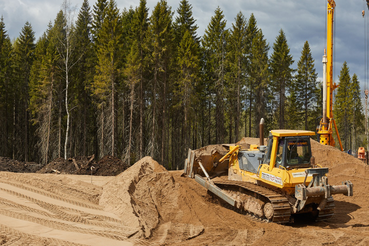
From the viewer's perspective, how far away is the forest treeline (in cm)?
2852

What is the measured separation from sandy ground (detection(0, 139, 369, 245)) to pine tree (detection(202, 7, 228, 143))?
2182 cm

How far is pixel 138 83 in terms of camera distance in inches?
1145

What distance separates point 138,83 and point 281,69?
20975 millimetres

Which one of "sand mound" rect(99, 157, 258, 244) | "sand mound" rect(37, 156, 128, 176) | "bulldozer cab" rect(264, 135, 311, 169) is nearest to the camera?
"sand mound" rect(99, 157, 258, 244)

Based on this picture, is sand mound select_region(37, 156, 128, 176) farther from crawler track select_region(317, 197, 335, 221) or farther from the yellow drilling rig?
crawler track select_region(317, 197, 335, 221)

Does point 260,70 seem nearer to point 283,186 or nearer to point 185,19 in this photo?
point 185,19

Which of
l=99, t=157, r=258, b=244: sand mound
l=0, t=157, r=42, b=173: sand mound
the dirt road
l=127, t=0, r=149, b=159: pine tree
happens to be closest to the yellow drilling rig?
l=99, t=157, r=258, b=244: sand mound

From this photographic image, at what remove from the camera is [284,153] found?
9.32 m

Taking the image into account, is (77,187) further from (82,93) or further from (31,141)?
(31,141)

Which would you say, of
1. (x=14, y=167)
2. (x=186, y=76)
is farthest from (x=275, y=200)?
(x=186, y=76)

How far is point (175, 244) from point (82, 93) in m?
29.8

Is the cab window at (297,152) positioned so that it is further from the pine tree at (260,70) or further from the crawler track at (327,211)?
the pine tree at (260,70)

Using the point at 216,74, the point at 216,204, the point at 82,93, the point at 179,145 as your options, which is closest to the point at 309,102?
the point at 216,74

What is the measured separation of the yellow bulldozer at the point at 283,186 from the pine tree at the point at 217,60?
23.5 metres
